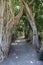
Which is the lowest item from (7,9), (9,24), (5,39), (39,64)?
(39,64)

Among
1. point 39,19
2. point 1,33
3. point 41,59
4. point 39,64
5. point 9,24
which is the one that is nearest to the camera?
point 39,64

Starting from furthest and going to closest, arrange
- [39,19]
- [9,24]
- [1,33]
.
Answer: [39,19], [9,24], [1,33]

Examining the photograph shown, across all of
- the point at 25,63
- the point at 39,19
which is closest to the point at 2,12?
the point at 25,63

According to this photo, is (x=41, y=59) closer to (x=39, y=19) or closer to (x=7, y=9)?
(x=7, y=9)

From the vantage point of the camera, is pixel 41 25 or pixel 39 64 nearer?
pixel 39 64

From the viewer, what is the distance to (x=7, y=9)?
47.5 ft

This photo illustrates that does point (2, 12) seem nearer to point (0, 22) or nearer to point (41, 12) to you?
point (0, 22)

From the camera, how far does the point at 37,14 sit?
20.9 meters

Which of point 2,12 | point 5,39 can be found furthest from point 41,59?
point 2,12

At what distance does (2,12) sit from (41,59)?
3.80 meters

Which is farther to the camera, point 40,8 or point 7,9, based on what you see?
point 40,8

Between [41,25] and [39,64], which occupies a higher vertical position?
[41,25]

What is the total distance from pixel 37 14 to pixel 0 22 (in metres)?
8.97

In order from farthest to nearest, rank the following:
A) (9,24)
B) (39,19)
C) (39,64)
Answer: (39,19), (9,24), (39,64)
